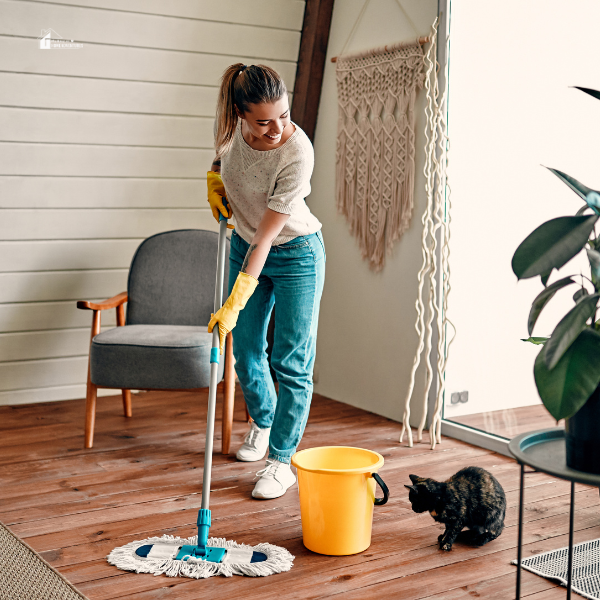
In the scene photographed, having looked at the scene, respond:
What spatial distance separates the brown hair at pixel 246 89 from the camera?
187 cm

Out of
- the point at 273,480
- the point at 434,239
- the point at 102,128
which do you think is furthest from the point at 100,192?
the point at 273,480

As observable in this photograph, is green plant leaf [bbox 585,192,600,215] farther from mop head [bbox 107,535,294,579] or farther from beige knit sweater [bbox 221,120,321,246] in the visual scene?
mop head [bbox 107,535,294,579]

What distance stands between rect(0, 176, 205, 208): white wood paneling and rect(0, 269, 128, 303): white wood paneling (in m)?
0.31

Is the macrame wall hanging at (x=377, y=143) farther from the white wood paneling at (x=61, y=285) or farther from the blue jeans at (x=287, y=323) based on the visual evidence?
the white wood paneling at (x=61, y=285)

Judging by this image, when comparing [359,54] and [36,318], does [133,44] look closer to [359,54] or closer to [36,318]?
[359,54]

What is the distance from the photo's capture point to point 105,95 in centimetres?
311

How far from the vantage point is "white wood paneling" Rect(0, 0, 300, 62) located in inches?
113

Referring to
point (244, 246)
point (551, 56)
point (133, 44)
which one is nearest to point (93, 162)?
point (133, 44)

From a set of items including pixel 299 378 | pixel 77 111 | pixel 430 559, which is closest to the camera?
pixel 430 559

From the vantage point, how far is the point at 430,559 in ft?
6.14

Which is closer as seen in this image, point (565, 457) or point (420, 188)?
point (565, 457)

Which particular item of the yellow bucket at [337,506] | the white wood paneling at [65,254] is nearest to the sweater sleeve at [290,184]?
the yellow bucket at [337,506]

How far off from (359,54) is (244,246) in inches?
53.2

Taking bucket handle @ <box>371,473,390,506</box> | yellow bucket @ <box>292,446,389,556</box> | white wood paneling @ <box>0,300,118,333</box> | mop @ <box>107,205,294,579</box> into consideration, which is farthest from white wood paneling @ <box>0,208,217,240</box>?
bucket handle @ <box>371,473,390,506</box>
